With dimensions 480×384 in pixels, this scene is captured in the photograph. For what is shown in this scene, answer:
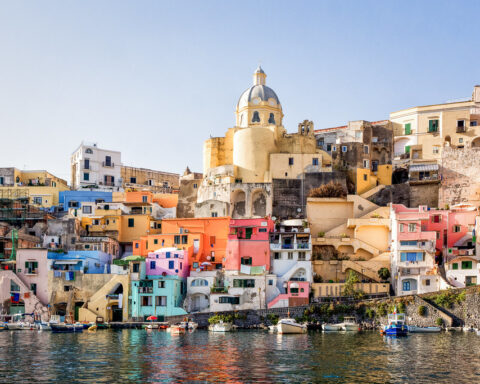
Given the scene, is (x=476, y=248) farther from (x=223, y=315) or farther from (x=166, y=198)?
(x=166, y=198)

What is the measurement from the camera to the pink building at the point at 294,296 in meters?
59.8

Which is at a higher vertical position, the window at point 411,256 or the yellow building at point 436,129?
the yellow building at point 436,129

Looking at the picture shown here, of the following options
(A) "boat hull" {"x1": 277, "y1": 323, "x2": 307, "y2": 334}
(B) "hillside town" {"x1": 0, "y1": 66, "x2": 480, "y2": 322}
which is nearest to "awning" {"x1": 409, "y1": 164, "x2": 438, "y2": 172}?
(B) "hillside town" {"x1": 0, "y1": 66, "x2": 480, "y2": 322}

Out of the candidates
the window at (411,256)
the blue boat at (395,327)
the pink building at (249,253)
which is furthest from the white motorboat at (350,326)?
the pink building at (249,253)

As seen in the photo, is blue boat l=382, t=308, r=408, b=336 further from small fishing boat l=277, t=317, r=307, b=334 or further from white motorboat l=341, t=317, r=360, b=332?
small fishing boat l=277, t=317, r=307, b=334

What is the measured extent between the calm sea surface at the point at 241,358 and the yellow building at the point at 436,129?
32.9m

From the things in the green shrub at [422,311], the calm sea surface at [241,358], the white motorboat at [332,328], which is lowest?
the calm sea surface at [241,358]

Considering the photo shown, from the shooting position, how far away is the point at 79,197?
81438 mm

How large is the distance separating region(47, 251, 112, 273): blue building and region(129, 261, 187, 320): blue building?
5078 millimetres

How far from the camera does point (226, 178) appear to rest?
75688 millimetres

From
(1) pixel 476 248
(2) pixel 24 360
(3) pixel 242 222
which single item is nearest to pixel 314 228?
(3) pixel 242 222

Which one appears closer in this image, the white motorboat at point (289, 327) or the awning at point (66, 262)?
the white motorboat at point (289, 327)

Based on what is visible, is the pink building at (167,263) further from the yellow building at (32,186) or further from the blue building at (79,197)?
the yellow building at (32,186)

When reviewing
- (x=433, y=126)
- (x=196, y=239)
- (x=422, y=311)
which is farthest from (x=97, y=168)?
(x=422, y=311)
